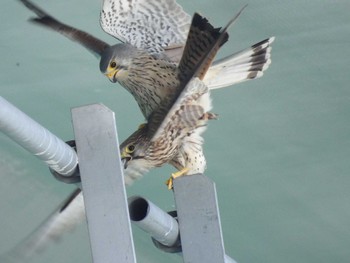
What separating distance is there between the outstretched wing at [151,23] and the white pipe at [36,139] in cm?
152

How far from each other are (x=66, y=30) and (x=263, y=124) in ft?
2.95

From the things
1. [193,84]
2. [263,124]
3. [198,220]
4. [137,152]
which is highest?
[198,220]

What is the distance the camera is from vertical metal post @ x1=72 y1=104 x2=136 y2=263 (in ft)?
4.59

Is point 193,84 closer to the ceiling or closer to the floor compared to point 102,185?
closer to the floor

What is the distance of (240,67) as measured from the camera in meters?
2.99

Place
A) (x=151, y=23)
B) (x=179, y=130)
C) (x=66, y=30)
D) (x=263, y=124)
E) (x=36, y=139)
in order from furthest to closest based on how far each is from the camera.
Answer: (x=263, y=124), (x=151, y=23), (x=179, y=130), (x=66, y=30), (x=36, y=139)

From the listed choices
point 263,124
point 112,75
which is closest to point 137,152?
point 112,75

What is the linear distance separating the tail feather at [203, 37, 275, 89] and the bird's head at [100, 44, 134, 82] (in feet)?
0.88

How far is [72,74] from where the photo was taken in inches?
129

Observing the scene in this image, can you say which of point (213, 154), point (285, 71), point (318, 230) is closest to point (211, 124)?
point (213, 154)

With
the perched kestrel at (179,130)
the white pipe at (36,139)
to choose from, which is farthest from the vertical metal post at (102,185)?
the perched kestrel at (179,130)

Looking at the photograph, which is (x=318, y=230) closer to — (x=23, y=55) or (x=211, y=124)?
(x=211, y=124)

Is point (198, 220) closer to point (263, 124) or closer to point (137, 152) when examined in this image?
point (137, 152)

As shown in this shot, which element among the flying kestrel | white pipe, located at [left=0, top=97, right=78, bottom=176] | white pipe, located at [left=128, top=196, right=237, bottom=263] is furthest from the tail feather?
white pipe, located at [left=0, top=97, right=78, bottom=176]
